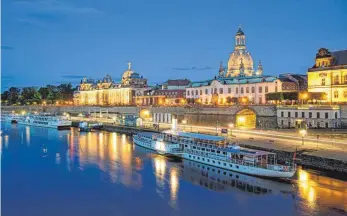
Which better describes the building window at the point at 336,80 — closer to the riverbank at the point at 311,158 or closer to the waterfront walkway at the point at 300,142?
the waterfront walkway at the point at 300,142

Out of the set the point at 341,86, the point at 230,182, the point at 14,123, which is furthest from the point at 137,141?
the point at 14,123

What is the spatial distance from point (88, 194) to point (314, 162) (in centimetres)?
2350

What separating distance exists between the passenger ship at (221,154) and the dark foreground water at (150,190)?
1007 millimetres

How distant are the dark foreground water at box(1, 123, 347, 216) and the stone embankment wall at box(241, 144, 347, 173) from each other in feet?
5.93

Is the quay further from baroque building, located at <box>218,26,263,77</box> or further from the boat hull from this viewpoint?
baroque building, located at <box>218,26,263,77</box>

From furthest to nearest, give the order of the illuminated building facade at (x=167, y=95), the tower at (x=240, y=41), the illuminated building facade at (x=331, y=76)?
the tower at (x=240, y=41), the illuminated building facade at (x=167, y=95), the illuminated building facade at (x=331, y=76)

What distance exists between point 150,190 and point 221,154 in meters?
10.9

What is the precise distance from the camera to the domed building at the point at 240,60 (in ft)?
412

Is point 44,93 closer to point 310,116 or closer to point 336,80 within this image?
point 336,80

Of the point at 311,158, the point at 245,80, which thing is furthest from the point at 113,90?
the point at 311,158

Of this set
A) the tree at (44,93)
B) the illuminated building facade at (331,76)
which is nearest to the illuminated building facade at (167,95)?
the illuminated building facade at (331,76)

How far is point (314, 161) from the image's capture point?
131ft

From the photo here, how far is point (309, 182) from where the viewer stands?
3547 centimetres

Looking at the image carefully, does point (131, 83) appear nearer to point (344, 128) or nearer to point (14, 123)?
point (14, 123)
